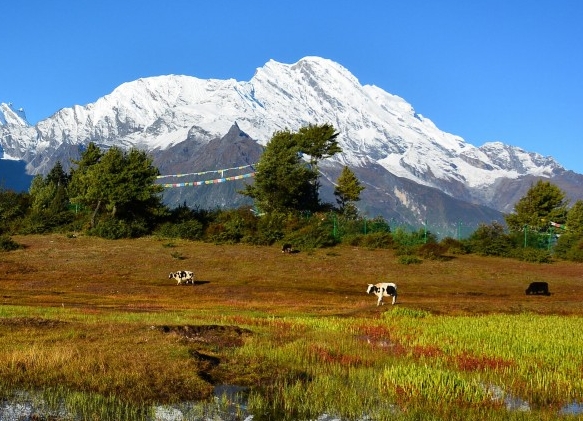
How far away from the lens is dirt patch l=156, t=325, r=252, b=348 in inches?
795

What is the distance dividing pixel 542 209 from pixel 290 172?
2033 inches

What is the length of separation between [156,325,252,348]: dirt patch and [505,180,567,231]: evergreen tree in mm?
97717

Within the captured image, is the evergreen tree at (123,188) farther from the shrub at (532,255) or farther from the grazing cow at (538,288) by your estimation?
the grazing cow at (538,288)

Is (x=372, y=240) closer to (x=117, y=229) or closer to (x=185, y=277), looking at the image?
(x=185, y=277)

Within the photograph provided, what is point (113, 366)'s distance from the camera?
1495 centimetres

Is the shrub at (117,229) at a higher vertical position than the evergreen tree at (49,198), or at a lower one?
lower

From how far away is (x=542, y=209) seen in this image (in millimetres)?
111688

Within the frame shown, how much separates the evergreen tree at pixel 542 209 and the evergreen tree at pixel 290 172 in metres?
40.2

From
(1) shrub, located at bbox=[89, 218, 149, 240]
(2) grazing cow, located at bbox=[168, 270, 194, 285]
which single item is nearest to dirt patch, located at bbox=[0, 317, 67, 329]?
(2) grazing cow, located at bbox=[168, 270, 194, 285]

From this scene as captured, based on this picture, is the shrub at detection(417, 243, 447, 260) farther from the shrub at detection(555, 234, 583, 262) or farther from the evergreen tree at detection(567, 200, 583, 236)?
the evergreen tree at detection(567, 200, 583, 236)

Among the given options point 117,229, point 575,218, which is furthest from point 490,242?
point 117,229

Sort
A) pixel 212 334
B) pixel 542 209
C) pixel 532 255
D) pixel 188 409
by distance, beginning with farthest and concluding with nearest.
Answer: pixel 542 209 < pixel 532 255 < pixel 212 334 < pixel 188 409

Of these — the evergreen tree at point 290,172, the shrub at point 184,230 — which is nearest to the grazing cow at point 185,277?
the shrub at point 184,230

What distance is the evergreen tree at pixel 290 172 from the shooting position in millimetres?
98062
